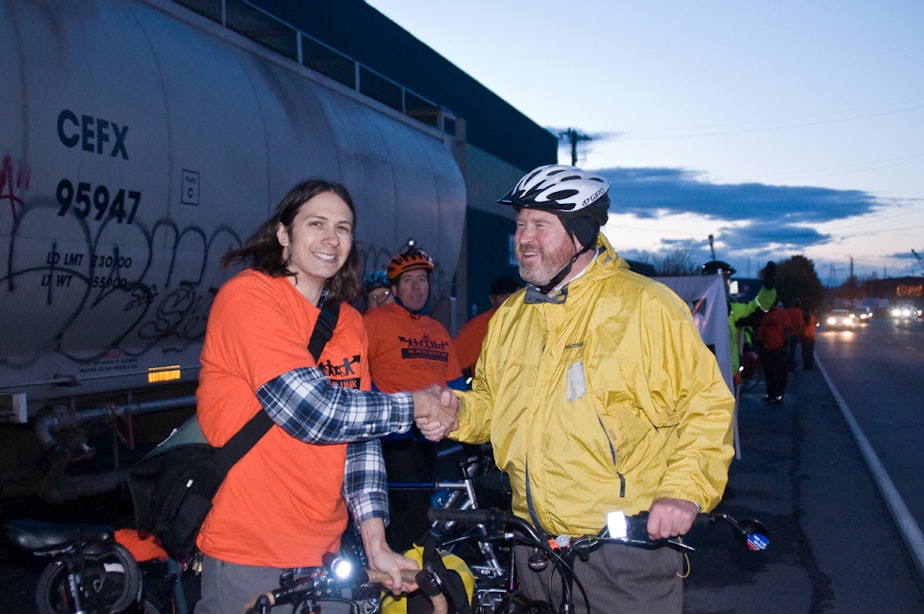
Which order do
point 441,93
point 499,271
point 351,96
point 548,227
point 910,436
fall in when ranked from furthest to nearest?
point 499,271 < point 441,93 < point 910,436 < point 351,96 < point 548,227

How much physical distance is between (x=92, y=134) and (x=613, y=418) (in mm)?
4179

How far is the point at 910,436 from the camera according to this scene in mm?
12383

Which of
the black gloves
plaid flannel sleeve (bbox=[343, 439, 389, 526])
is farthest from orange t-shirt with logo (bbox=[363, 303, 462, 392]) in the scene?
the black gloves

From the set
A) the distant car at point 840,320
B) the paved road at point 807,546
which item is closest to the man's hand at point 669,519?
the paved road at point 807,546

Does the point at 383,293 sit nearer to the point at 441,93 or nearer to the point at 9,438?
the point at 9,438

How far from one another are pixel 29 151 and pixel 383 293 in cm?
307

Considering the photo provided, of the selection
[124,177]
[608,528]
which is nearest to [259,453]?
[608,528]

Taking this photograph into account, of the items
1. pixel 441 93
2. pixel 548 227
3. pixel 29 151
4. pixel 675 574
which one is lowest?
pixel 675 574

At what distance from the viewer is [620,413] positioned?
8.80 ft

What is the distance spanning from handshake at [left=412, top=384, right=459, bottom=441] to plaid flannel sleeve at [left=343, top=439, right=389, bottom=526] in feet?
0.57

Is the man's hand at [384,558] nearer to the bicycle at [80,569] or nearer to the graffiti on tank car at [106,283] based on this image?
the bicycle at [80,569]

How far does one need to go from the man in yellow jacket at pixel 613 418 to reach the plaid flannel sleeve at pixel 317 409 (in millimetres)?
566

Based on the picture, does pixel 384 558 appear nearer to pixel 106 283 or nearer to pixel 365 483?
pixel 365 483

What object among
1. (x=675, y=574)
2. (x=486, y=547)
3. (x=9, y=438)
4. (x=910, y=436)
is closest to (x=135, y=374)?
(x=9, y=438)
